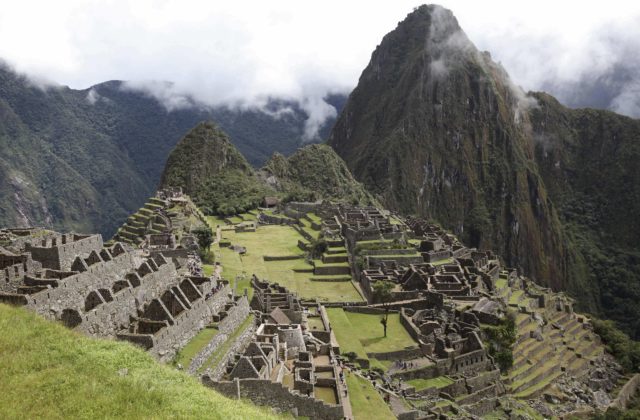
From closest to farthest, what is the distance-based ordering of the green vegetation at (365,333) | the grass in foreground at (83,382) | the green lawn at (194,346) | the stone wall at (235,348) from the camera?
the grass in foreground at (83,382)
the green lawn at (194,346)
the stone wall at (235,348)
the green vegetation at (365,333)

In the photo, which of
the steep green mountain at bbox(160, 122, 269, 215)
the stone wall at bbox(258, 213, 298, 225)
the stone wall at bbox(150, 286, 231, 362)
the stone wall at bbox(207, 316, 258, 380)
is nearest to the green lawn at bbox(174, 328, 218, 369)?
the stone wall at bbox(150, 286, 231, 362)

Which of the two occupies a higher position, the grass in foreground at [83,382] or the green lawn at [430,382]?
the grass in foreground at [83,382]

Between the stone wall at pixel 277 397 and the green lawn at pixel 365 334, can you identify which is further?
the green lawn at pixel 365 334

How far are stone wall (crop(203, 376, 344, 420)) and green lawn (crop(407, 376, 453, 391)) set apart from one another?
13.6 metres

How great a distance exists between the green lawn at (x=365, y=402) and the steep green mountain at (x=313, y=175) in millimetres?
93914

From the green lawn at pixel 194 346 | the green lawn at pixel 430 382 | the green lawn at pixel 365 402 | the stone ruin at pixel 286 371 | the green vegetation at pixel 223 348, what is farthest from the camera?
the green lawn at pixel 430 382

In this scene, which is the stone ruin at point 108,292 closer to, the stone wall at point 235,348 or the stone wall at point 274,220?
the stone wall at point 235,348

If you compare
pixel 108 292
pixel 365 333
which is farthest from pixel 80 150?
pixel 108 292

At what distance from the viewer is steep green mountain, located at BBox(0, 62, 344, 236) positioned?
90562 mm

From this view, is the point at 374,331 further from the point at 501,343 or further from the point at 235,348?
the point at 235,348

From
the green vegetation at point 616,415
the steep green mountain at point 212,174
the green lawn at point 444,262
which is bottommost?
the green vegetation at point 616,415

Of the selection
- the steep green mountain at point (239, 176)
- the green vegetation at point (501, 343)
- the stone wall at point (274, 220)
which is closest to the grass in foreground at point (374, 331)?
the green vegetation at point (501, 343)

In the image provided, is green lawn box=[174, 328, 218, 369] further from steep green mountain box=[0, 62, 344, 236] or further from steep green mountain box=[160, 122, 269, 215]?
steep green mountain box=[160, 122, 269, 215]

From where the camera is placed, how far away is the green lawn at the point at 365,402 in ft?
88.7
